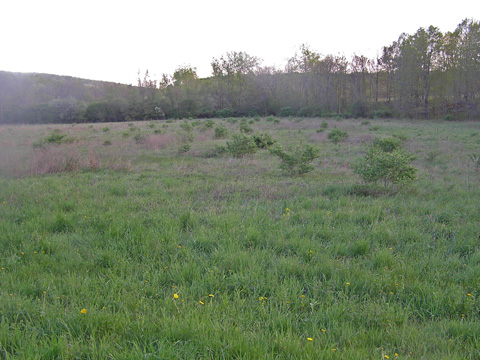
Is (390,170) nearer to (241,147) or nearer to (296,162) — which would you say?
(296,162)

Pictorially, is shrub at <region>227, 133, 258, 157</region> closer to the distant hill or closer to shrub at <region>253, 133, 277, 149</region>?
shrub at <region>253, 133, 277, 149</region>

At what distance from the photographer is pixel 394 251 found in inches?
167

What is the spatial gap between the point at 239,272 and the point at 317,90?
55961mm

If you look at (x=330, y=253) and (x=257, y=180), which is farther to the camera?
(x=257, y=180)

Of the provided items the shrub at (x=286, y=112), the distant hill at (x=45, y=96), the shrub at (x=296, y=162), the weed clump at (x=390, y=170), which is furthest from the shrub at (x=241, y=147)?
the shrub at (x=286, y=112)

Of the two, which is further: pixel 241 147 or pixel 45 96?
pixel 45 96

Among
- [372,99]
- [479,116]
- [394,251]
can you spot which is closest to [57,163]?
[394,251]

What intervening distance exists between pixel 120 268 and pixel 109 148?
12.7 metres

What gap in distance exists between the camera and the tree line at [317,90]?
39.4m

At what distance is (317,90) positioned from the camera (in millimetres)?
55594

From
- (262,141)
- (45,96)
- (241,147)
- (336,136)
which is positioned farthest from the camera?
(45,96)

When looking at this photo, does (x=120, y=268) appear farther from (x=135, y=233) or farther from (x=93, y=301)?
(x=135, y=233)

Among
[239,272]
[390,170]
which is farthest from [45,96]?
[239,272]

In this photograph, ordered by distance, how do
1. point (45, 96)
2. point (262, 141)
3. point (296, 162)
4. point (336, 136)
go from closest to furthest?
1. point (296, 162)
2. point (262, 141)
3. point (336, 136)
4. point (45, 96)
